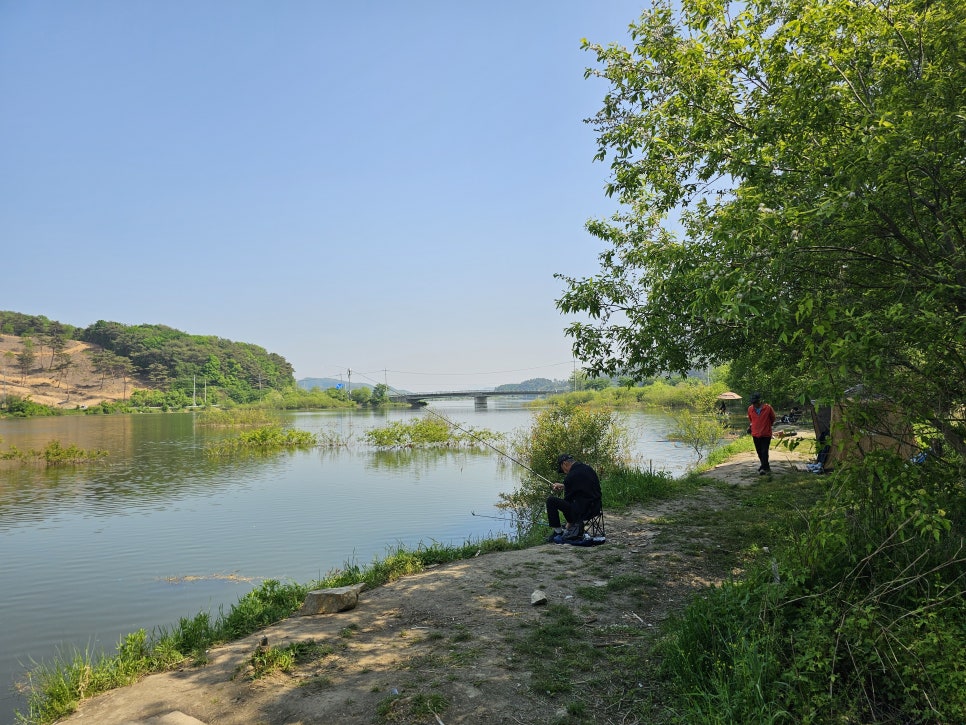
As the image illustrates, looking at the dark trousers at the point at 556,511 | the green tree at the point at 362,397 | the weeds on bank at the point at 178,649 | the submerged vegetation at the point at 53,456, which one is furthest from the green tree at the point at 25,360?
the dark trousers at the point at 556,511

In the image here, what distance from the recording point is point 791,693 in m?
3.68

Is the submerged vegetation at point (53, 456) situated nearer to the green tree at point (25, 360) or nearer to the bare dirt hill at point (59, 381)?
the bare dirt hill at point (59, 381)

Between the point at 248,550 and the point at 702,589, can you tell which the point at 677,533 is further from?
the point at 248,550

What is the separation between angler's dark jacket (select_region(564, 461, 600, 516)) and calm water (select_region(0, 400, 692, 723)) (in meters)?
4.51

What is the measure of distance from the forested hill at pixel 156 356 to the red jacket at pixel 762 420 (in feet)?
467

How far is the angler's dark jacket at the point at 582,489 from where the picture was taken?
877 centimetres

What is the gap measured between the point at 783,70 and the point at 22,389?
492 ft

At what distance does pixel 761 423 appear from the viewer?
13.8 meters

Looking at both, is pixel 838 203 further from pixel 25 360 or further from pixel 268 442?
pixel 25 360

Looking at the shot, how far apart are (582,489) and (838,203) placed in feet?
19.6

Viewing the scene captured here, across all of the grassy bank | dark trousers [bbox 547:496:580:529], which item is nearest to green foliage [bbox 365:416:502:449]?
the grassy bank

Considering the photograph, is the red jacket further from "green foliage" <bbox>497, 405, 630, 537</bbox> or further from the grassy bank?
the grassy bank

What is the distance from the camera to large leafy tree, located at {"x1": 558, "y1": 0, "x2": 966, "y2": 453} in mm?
3684

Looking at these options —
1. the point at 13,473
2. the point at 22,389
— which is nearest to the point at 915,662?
the point at 13,473
